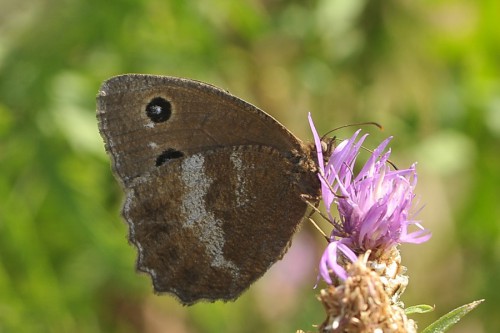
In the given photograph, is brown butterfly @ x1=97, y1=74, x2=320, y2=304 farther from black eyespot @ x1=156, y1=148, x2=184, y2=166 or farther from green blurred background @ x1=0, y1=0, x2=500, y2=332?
green blurred background @ x1=0, y1=0, x2=500, y2=332

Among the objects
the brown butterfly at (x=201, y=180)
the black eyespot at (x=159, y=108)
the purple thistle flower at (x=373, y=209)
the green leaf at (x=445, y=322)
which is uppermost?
the black eyespot at (x=159, y=108)

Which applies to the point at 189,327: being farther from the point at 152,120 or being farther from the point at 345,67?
the point at 152,120

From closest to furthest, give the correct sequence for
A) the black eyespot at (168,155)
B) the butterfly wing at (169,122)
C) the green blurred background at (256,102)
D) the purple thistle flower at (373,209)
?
the purple thistle flower at (373,209) < the butterfly wing at (169,122) < the black eyespot at (168,155) < the green blurred background at (256,102)

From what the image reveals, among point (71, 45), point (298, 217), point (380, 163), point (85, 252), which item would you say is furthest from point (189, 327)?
point (380, 163)

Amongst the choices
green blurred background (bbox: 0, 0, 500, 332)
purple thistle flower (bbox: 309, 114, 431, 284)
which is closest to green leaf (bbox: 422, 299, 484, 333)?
purple thistle flower (bbox: 309, 114, 431, 284)

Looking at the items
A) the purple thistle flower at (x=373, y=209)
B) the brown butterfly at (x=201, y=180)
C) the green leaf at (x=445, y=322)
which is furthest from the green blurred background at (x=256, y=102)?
the green leaf at (x=445, y=322)

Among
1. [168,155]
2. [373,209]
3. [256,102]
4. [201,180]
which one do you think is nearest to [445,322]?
[373,209]

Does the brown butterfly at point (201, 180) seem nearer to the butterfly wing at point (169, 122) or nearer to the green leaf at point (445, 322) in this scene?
the butterfly wing at point (169, 122)
